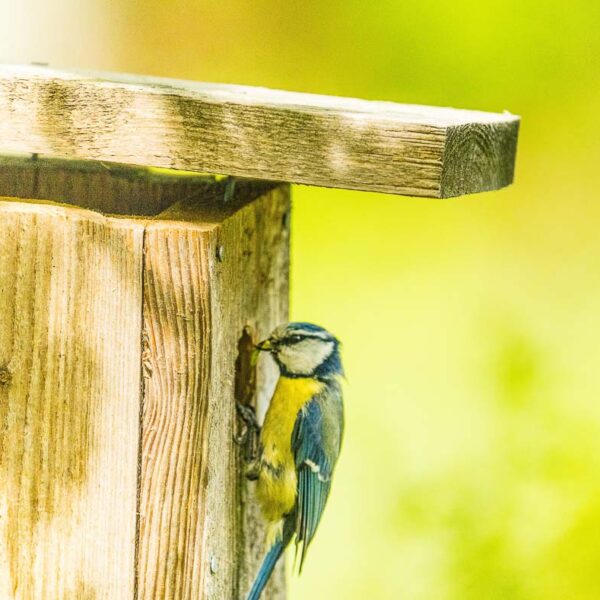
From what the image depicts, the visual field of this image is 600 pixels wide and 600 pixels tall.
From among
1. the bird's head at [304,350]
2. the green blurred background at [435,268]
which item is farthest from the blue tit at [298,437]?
the green blurred background at [435,268]

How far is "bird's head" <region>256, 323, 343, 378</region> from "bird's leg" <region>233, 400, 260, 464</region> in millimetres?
142

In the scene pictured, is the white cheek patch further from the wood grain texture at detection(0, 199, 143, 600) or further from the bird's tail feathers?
the wood grain texture at detection(0, 199, 143, 600)

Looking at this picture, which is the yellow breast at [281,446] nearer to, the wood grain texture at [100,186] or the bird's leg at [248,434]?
the bird's leg at [248,434]

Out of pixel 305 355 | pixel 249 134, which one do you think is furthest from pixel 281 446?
pixel 249 134

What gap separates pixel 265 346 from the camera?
2396 millimetres

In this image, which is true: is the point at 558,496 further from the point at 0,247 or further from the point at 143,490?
the point at 0,247

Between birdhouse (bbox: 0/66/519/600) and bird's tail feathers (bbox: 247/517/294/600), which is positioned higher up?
birdhouse (bbox: 0/66/519/600)

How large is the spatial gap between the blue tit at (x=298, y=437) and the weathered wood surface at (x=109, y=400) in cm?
47

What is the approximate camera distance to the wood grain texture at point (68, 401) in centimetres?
186

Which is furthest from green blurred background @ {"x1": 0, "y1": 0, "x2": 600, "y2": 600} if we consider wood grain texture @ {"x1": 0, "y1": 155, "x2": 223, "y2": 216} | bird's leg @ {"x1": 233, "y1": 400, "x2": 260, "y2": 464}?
wood grain texture @ {"x1": 0, "y1": 155, "x2": 223, "y2": 216}

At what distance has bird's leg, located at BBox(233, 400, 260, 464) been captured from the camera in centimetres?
232

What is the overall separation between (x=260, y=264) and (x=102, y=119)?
23.8 inches

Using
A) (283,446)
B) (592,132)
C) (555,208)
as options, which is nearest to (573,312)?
(555,208)

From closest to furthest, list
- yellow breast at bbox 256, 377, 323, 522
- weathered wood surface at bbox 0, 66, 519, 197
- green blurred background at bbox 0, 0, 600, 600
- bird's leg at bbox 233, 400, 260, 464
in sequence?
1. weathered wood surface at bbox 0, 66, 519, 197
2. bird's leg at bbox 233, 400, 260, 464
3. yellow breast at bbox 256, 377, 323, 522
4. green blurred background at bbox 0, 0, 600, 600
